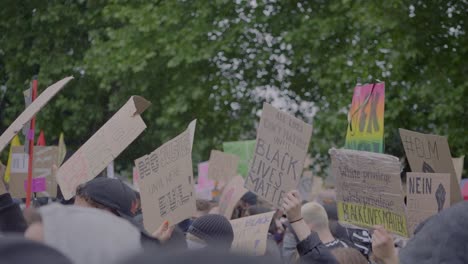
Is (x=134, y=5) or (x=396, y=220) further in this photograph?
(x=134, y=5)

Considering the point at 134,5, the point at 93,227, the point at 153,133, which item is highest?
the point at 93,227

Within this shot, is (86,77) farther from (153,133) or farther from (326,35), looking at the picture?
(326,35)

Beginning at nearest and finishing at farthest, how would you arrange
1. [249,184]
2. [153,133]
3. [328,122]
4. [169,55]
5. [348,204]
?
1. [348,204]
2. [249,184]
3. [328,122]
4. [169,55]
5. [153,133]

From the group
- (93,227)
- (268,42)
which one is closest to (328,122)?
(268,42)

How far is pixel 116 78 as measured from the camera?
55.1 feet

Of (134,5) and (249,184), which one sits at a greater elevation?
(249,184)

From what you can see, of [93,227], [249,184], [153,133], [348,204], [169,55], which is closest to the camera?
[93,227]

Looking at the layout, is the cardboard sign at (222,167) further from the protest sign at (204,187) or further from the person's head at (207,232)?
the person's head at (207,232)

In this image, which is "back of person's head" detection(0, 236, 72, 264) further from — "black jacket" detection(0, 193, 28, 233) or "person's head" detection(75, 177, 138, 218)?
"black jacket" detection(0, 193, 28, 233)

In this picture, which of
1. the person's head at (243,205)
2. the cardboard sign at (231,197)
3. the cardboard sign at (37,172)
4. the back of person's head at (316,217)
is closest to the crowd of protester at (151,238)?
the back of person's head at (316,217)

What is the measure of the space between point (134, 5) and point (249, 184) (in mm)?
12063

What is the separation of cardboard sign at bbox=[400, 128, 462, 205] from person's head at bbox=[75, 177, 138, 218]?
1661mm

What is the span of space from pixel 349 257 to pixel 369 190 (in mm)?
880

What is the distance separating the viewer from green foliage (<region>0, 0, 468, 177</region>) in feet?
47.7
